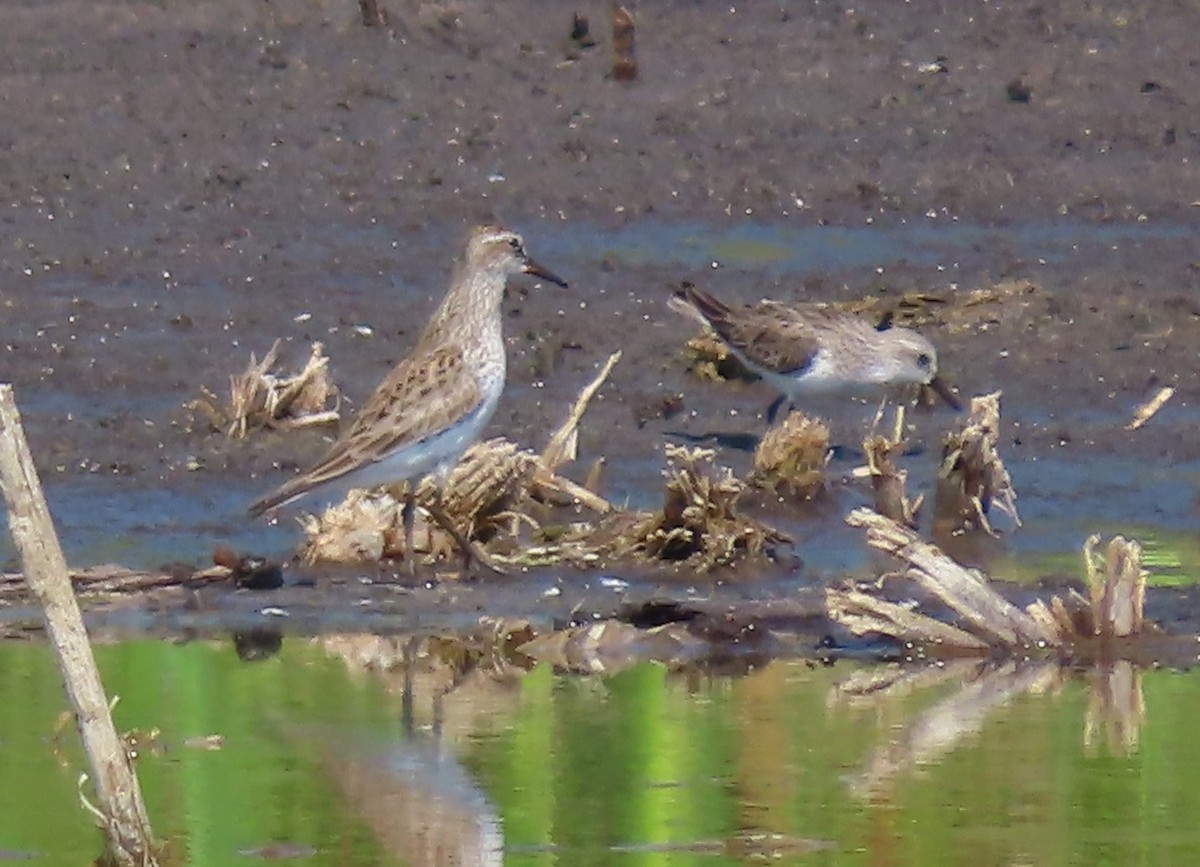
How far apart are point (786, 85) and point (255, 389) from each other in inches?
279

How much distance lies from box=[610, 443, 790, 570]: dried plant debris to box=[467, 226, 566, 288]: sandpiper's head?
142 centimetres

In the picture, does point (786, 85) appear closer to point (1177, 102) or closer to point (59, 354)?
point (1177, 102)

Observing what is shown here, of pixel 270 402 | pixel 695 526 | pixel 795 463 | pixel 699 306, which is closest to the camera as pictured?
pixel 695 526

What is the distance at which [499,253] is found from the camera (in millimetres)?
11008

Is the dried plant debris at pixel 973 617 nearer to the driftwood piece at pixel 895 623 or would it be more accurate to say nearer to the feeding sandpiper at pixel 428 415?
the driftwood piece at pixel 895 623

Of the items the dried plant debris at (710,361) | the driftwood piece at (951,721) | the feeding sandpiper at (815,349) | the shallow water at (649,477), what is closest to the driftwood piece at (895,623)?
the driftwood piece at (951,721)

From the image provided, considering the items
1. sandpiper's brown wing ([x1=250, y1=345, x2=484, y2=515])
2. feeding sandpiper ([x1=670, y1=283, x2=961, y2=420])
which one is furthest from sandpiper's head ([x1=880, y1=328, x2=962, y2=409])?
sandpiper's brown wing ([x1=250, y1=345, x2=484, y2=515])

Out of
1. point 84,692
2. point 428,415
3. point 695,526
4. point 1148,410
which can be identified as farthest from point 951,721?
point 1148,410

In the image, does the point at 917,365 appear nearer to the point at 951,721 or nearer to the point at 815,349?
the point at 815,349

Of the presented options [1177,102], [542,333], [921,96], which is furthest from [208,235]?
[1177,102]

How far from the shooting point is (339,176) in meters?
16.2

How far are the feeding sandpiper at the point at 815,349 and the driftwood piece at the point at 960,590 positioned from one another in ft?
13.5

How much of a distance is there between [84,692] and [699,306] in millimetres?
7136

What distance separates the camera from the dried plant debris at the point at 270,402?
11.6 metres
